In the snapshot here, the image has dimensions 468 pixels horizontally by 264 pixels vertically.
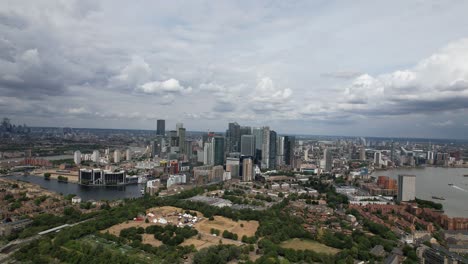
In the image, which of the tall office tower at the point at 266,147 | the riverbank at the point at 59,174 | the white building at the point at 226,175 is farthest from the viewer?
the tall office tower at the point at 266,147

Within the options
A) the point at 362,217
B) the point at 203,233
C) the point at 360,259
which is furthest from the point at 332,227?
the point at 203,233

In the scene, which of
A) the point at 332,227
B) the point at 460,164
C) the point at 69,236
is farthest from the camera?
the point at 460,164

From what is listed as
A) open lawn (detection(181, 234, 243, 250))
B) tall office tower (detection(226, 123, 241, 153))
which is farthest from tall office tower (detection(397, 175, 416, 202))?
tall office tower (detection(226, 123, 241, 153))

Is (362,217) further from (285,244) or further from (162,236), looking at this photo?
(162,236)

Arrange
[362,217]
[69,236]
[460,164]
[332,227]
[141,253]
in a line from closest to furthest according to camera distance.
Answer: [141,253]
[69,236]
[332,227]
[362,217]
[460,164]

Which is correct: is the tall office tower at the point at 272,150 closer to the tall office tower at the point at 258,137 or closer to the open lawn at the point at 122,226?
the tall office tower at the point at 258,137

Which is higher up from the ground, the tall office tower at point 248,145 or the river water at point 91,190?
the tall office tower at point 248,145

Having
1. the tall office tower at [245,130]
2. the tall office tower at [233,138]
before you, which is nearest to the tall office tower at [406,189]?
the tall office tower at [245,130]
